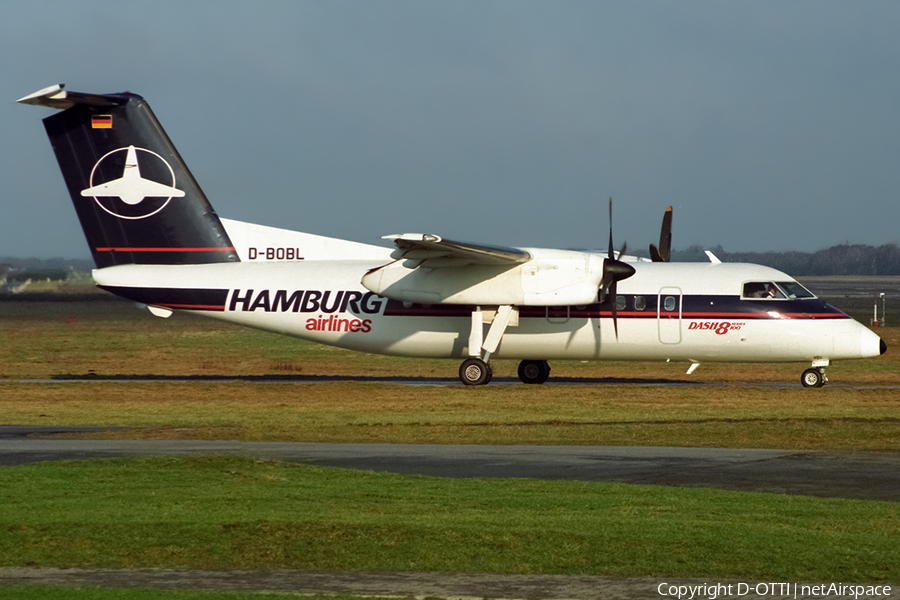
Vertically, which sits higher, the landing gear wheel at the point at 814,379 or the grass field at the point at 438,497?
the grass field at the point at 438,497

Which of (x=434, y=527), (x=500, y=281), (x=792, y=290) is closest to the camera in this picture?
(x=434, y=527)

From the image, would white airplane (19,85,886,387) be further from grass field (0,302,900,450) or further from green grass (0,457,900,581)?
green grass (0,457,900,581)

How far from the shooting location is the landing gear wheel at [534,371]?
1163 inches

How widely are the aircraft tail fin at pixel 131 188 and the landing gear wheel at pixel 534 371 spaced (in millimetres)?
9057

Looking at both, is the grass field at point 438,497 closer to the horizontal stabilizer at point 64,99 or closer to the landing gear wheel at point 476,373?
the landing gear wheel at point 476,373

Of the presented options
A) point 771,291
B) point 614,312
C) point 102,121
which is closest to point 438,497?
A: point 614,312

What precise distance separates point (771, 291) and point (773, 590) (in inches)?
784

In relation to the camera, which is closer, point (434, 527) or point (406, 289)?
point (434, 527)

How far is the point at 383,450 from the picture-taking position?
17031 mm

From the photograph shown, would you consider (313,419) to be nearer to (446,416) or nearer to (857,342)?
(446,416)

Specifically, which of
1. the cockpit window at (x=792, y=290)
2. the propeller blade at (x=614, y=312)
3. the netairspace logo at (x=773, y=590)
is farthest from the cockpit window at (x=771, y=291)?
the netairspace logo at (x=773, y=590)

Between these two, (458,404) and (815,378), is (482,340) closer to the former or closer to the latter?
(458,404)

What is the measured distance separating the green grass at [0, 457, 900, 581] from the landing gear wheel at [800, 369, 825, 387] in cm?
1584

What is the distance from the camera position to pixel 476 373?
27031mm
